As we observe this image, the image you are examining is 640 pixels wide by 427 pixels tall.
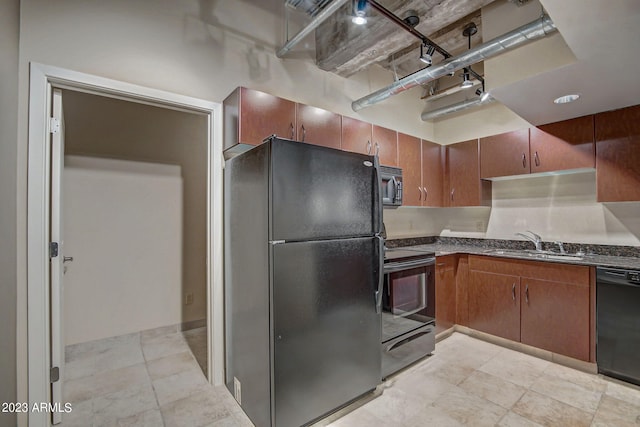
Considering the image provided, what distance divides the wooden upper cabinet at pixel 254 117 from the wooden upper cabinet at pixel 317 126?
0.24ft

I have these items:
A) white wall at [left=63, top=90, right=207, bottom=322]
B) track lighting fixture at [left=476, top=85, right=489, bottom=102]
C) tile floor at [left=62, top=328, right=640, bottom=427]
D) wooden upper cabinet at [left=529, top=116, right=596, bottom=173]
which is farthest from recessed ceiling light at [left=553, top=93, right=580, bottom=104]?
white wall at [left=63, top=90, right=207, bottom=322]

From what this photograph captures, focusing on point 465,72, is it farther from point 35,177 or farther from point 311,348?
point 35,177

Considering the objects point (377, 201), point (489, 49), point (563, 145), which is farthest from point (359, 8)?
point (563, 145)

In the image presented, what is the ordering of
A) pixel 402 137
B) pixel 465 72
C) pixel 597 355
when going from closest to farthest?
1. pixel 597 355
2. pixel 465 72
3. pixel 402 137

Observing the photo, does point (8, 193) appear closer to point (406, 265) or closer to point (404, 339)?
point (406, 265)

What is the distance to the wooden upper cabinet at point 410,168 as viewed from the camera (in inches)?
129

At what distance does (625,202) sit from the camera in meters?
2.69

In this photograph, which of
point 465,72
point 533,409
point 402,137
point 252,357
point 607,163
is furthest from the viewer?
point 402,137

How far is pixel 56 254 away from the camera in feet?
5.96

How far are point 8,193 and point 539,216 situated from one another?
4.47 metres

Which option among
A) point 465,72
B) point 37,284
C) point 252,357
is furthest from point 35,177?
point 465,72

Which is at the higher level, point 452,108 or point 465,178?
point 452,108

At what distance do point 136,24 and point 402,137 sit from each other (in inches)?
102

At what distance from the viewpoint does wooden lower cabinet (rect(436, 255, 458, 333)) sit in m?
3.06
